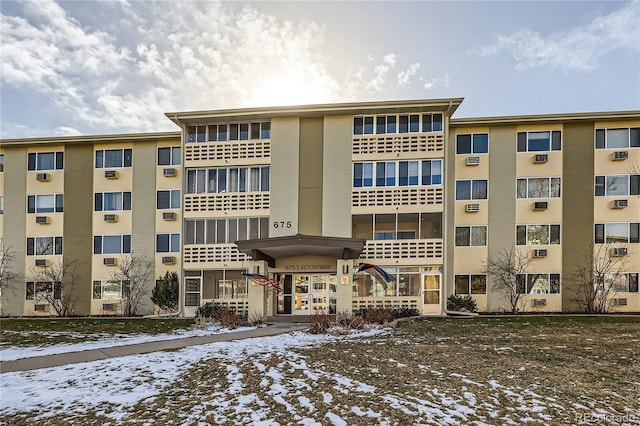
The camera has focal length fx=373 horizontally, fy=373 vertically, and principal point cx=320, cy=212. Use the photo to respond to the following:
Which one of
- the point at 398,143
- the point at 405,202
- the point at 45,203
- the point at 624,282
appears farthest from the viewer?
the point at 45,203

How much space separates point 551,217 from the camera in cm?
1967

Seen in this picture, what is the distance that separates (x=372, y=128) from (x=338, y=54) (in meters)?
4.07

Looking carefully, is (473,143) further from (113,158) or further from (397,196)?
(113,158)

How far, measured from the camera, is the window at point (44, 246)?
71.4 feet

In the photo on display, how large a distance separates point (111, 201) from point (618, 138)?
2807 cm

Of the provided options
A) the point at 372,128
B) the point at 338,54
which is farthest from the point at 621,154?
the point at 338,54

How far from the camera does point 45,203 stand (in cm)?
2214

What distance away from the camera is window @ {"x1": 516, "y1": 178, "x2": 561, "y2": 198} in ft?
64.7

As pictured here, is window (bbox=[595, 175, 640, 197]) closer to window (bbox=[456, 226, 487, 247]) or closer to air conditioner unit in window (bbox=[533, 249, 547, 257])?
air conditioner unit in window (bbox=[533, 249, 547, 257])

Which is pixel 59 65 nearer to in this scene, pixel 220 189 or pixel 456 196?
pixel 220 189

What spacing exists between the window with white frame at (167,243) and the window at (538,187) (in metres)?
19.0

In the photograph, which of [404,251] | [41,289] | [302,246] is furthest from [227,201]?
[41,289]

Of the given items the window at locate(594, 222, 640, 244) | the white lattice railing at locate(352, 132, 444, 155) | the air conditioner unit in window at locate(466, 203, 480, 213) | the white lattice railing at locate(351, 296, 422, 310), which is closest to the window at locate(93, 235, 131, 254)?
the white lattice railing at locate(351, 296, 422, 310)

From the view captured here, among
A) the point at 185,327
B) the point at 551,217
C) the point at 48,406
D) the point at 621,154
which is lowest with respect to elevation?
the point at 185,327
